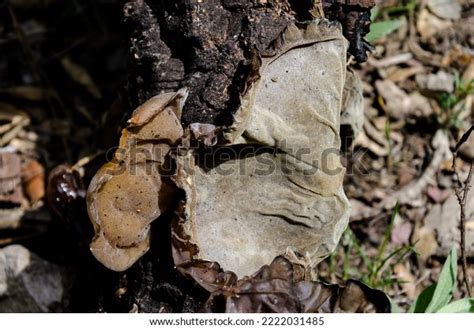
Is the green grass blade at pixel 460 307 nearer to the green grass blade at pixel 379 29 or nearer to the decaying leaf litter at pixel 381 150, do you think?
the decaying leaf litter at pixel 381 150

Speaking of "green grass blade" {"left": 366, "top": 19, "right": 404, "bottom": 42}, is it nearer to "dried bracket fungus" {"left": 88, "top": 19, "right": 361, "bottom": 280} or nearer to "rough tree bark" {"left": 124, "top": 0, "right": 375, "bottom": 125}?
"rough tree bark" {"left": 124, "top": 0, "right": 375, "bottom": 125}

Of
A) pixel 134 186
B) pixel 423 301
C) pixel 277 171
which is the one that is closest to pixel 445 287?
pixel 423 301

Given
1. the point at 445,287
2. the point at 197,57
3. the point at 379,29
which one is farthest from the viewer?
the point at 379,29

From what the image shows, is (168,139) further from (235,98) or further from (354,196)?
(354,196)

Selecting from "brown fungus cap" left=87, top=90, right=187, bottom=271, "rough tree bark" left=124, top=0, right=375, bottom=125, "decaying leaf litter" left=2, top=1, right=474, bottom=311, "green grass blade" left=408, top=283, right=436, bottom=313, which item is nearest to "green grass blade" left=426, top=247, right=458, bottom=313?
"green grass blade" left=408, top=283, right=436, bottom=313

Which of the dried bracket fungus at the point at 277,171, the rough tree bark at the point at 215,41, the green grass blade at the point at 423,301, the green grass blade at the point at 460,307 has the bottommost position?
the green grass blade at the point at 423,301

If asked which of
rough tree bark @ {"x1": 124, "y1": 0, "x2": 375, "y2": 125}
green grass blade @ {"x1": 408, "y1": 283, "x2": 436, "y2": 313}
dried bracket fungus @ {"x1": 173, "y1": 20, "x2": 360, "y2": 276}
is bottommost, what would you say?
green grass blade @ {"x1": 408, "y1": 283, "x2": 436, "y2": 313}

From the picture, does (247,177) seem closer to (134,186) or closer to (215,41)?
(134,186)

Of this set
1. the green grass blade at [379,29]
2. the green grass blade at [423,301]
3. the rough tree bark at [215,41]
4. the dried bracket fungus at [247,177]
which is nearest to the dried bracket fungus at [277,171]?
the dried bracket fungus at [247,177]
